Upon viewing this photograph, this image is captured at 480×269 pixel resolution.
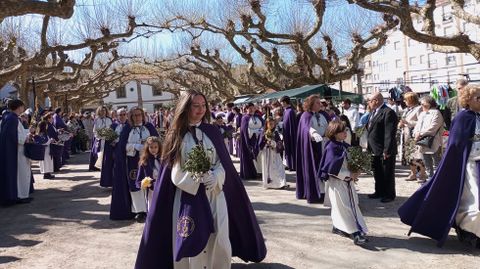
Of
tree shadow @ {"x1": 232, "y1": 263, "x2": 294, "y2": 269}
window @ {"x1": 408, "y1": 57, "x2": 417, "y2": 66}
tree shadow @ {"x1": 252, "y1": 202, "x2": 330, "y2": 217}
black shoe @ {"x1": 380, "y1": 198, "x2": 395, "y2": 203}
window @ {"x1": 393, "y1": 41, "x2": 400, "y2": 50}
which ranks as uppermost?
window @ {"x1": 393, "y1": 41, "x2": 400, "y2": 50}

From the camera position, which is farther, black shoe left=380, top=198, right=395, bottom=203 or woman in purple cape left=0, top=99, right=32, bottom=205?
woman in purple cape left=0, top=99, right=32, bottom=205

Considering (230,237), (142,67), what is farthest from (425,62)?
(230,237)

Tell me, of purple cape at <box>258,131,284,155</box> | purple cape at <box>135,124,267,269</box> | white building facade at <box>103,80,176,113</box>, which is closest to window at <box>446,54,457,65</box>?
purple cape at <box>258,131,284,155</box>

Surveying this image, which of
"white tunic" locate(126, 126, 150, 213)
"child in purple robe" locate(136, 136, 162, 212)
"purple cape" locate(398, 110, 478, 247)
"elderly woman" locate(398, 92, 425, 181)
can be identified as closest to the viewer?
"purple cape" locate(398, 110, 478, 247)

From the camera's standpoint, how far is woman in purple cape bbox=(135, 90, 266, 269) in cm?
405

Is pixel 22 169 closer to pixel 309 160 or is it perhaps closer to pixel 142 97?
pixel 309 160

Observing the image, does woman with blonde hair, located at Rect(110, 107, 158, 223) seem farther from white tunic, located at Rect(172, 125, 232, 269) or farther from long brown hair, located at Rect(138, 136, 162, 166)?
white tunic, located at Rect(172, 125, 232, 269)

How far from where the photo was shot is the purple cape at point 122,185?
767cm

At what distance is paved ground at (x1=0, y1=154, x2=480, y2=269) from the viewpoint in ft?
16.8

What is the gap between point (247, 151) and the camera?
1151 centimetres

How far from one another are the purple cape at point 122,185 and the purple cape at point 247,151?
397cm

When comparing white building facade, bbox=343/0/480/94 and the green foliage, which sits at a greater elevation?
white building facade, bbox=343/0/480/94

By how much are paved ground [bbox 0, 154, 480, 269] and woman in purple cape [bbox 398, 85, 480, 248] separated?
0.26 meters

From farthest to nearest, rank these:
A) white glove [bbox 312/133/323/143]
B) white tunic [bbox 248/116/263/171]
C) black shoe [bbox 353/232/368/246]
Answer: white tunic [bbox 248/116/263/171] < white glove [bbox 312/133/323/143] < black shoe [bbox 353/232/368/246]
